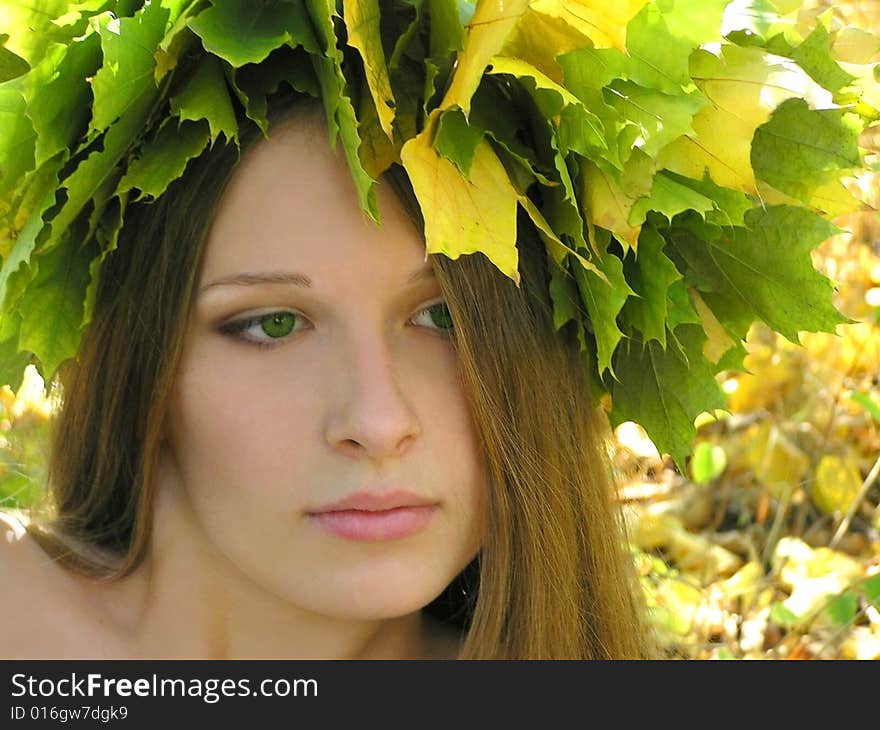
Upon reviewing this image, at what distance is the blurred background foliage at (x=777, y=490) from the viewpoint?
2607 millimetres

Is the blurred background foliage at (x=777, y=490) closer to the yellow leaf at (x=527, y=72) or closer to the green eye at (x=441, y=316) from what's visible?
Answer: the green eye at (x=441, y=316)

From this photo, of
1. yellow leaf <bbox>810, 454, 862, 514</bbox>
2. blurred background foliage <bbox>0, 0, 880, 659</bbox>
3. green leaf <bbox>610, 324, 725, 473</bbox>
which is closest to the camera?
green leaf <bbox>610, 324, 725, 473</bbox>

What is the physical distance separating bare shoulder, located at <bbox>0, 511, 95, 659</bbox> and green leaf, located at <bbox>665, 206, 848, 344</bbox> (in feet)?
3.28

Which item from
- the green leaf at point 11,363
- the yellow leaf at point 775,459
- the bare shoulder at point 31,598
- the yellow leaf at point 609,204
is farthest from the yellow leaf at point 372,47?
the yellow leaf at point 775,459

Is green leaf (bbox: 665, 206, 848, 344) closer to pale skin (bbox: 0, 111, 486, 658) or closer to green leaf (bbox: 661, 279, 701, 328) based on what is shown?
green leaf (bbox: 661, 279, 701, 328)

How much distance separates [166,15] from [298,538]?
634 millimetres

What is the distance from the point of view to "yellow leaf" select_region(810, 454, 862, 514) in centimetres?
286

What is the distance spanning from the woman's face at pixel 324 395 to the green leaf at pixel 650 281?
0.24m

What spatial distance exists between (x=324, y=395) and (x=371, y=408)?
76mm

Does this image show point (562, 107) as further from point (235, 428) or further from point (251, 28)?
point (235, 428)

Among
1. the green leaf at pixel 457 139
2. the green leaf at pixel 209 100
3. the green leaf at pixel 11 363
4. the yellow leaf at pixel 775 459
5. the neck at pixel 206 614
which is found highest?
the green leaf at pixel 209 100

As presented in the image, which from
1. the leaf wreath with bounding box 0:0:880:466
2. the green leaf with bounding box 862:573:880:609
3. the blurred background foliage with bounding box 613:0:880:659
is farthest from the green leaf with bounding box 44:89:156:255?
the green leaf with bounding box 862:573:880:609

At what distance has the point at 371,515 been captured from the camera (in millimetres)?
1408

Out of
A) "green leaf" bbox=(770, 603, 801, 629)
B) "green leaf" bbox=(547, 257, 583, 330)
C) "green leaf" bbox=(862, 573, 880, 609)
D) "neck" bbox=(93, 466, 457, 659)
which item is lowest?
"green leaf" bbox=(770, 603, 801, 629)
